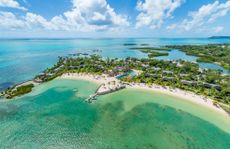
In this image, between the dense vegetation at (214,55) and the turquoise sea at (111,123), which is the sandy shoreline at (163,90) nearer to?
the turquoise sea at (111,123)

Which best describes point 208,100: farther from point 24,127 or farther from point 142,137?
point 24,127

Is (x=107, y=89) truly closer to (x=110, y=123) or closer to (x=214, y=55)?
(x=110, y=123)

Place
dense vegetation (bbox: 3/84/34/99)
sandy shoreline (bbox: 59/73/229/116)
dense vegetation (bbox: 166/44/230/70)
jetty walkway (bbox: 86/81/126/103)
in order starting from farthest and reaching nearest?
dense vegetation (bbox: 166/44/230/70), dense vegetation (bbox: 3/84/34/99), jetty walkway (bbox: 86/81/126/103), sandy shoreline (bbox: 59/73/229/116)

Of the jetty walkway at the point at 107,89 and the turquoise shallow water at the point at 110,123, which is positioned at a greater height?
the jetty walkway at the point at 107,89

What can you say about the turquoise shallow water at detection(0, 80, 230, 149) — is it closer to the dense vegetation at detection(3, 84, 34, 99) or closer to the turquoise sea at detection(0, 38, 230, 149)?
the turquoise sea at detection(0, 38, 230, 149)

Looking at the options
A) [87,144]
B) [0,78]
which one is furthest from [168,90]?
[0,78]

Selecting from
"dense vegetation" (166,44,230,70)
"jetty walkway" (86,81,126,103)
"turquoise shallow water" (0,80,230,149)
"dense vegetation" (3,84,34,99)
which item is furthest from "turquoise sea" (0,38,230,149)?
"dense vegetation" (166,44,230,70)

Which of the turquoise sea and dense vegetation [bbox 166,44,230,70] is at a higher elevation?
dense vegetation [bbox 166,44,230,70]

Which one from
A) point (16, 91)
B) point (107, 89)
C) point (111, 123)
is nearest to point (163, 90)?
point (107, 89)

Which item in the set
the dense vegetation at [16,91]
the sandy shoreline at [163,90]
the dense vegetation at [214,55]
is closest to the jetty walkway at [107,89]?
the sandy shoreline at [163,90]
